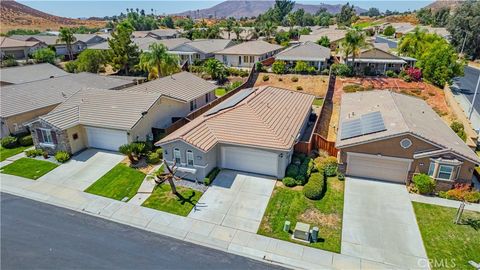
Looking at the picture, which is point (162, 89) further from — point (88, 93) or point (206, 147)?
point (206, 147)

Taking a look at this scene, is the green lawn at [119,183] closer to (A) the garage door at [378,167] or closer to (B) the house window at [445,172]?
(A) the garage door at [378,167]

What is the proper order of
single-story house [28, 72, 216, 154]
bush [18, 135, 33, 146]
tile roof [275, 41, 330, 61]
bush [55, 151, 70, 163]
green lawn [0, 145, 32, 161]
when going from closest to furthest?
bush [55, 151, 70, 163] → single-story house [28, 72, 216, 154] → green lawn [0, 145, 32, 161] → bush [18, 135, 33, 146] → tile roof [275, 41, 330, 61]

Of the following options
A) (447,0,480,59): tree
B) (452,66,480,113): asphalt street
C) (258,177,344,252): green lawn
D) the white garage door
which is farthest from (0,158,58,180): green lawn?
(447,0,480,59): tree

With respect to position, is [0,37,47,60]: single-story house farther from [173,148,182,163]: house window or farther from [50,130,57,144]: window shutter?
[173,148,182,163]: house window

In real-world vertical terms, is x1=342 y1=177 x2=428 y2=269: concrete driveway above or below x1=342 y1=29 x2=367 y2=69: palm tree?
below

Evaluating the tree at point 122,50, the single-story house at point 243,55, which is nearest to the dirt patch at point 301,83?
the single-story house at point 243,55

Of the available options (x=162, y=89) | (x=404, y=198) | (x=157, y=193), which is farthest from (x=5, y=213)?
(x=404, y=198)
